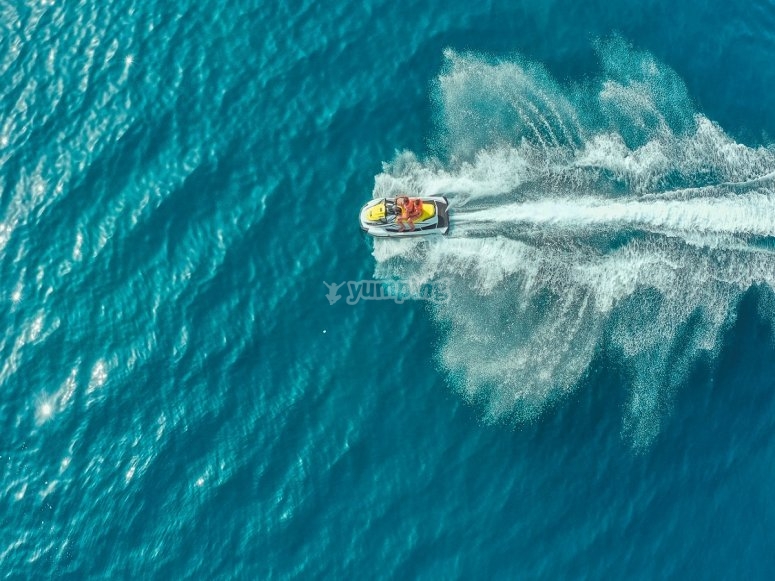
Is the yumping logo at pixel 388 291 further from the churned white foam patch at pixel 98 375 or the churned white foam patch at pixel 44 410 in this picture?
the churned white foam patch at pixel 44 410

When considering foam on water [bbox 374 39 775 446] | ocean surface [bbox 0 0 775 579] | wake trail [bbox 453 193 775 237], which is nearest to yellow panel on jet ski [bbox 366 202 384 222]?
ocean surface [bbox 0 0 775 579]

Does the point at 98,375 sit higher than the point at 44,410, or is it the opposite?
the point at 98,375

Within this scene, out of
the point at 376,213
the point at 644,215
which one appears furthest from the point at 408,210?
the point at 644,215

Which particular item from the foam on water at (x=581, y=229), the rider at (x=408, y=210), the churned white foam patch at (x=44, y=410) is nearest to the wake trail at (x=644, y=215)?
the foam on water at (x=581, y=229)

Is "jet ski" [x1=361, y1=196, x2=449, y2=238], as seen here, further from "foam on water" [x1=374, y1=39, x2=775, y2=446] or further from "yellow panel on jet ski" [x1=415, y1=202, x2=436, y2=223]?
"foam on water" [x1=374, y1=39, x2=775, y2=446]

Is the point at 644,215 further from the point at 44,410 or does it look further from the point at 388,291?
the point at 44,410

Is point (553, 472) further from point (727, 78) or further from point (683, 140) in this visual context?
point (727, 78)
